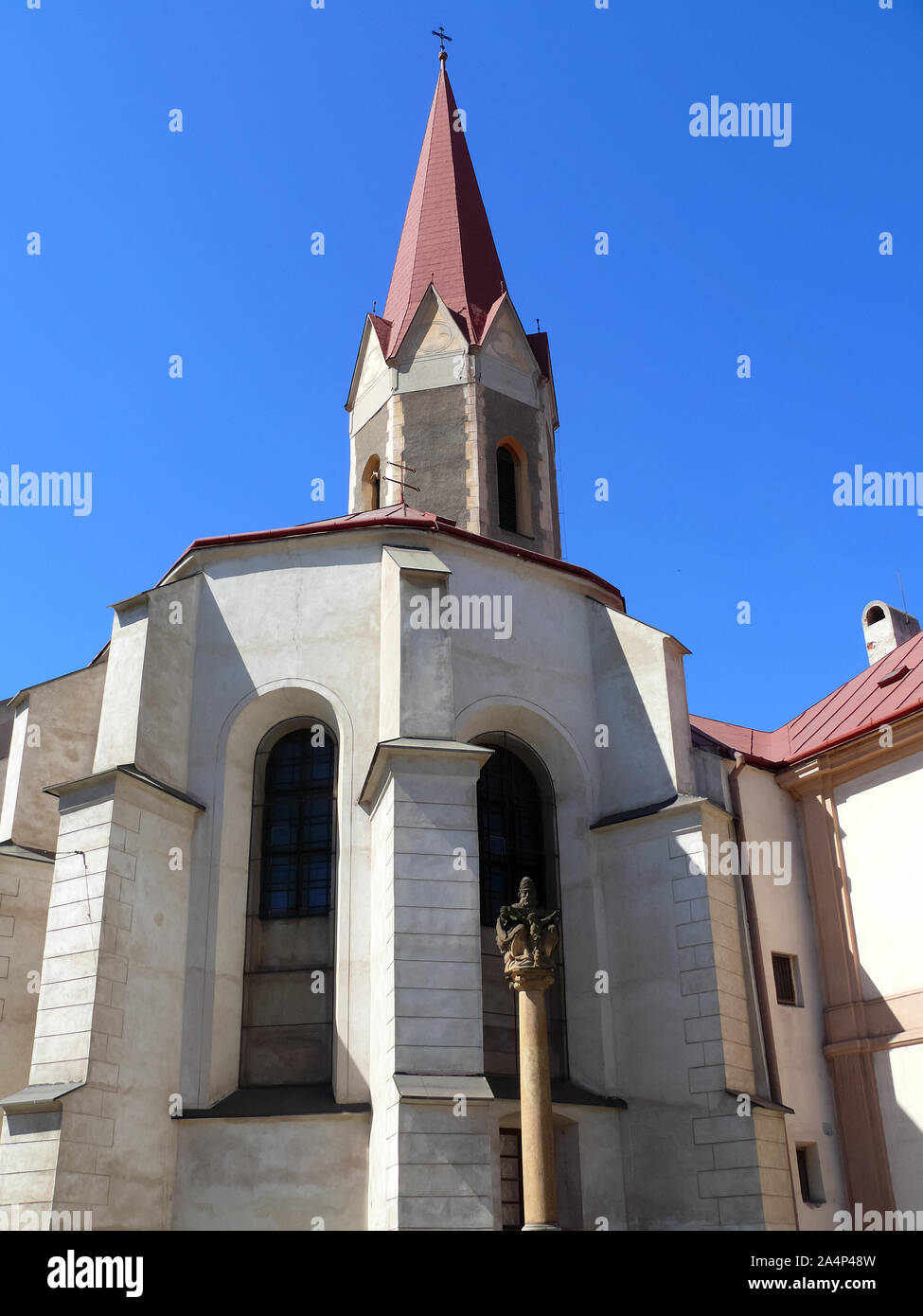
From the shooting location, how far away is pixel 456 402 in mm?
23219

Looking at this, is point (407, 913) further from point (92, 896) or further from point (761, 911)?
point (761, 911)

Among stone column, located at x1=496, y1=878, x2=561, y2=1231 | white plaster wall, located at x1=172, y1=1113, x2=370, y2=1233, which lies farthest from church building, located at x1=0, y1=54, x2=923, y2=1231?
stone column, located at x1=496, y1=878, x2=561, y2=1231

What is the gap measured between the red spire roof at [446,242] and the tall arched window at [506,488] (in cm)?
250

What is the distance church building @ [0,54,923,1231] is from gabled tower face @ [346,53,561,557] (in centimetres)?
438

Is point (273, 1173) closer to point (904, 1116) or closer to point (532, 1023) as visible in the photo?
point (532, 1023)

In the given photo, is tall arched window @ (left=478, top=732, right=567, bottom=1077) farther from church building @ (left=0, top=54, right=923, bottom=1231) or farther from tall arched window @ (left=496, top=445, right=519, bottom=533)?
tall arched window @ (left=496, top=445, right=519, bottom=533)

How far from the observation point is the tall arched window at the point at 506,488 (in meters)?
23.0

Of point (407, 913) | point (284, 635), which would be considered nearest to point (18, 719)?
point (284, 635)

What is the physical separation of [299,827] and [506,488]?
956 centimetres

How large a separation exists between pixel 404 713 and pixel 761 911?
6.37 metres

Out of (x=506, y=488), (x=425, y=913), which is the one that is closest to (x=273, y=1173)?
(x=425, y=913)

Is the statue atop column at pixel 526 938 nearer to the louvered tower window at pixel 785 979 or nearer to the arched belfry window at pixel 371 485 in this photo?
the louvered tower window at pixel 785 979

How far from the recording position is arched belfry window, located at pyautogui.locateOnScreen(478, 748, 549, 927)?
16.4 metres

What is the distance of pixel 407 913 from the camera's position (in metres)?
13.4
